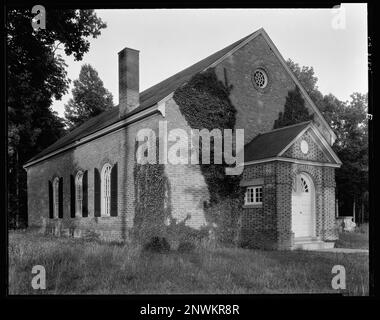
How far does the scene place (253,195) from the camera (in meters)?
11.0

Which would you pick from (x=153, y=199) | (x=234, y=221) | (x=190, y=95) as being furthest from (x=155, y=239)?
(x=190, y=95)

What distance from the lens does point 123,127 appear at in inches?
446

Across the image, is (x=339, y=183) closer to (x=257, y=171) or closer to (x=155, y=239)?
(x=257, y=171)

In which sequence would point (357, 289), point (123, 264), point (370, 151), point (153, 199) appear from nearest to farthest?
point (370, 151), point (357, 289), point (123, 264), point (153, 199)

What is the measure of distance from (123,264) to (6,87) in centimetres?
380

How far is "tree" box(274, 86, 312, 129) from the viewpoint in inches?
502

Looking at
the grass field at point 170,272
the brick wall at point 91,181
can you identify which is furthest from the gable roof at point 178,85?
the grass field at point 170,272

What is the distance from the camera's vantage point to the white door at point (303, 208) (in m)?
10.6

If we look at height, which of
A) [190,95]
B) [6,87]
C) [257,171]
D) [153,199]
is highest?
[190,95]

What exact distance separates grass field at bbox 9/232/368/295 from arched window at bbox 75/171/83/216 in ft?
19.8

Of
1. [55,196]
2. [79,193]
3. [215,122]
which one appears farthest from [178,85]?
[55,196]

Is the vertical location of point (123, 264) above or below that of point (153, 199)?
below
